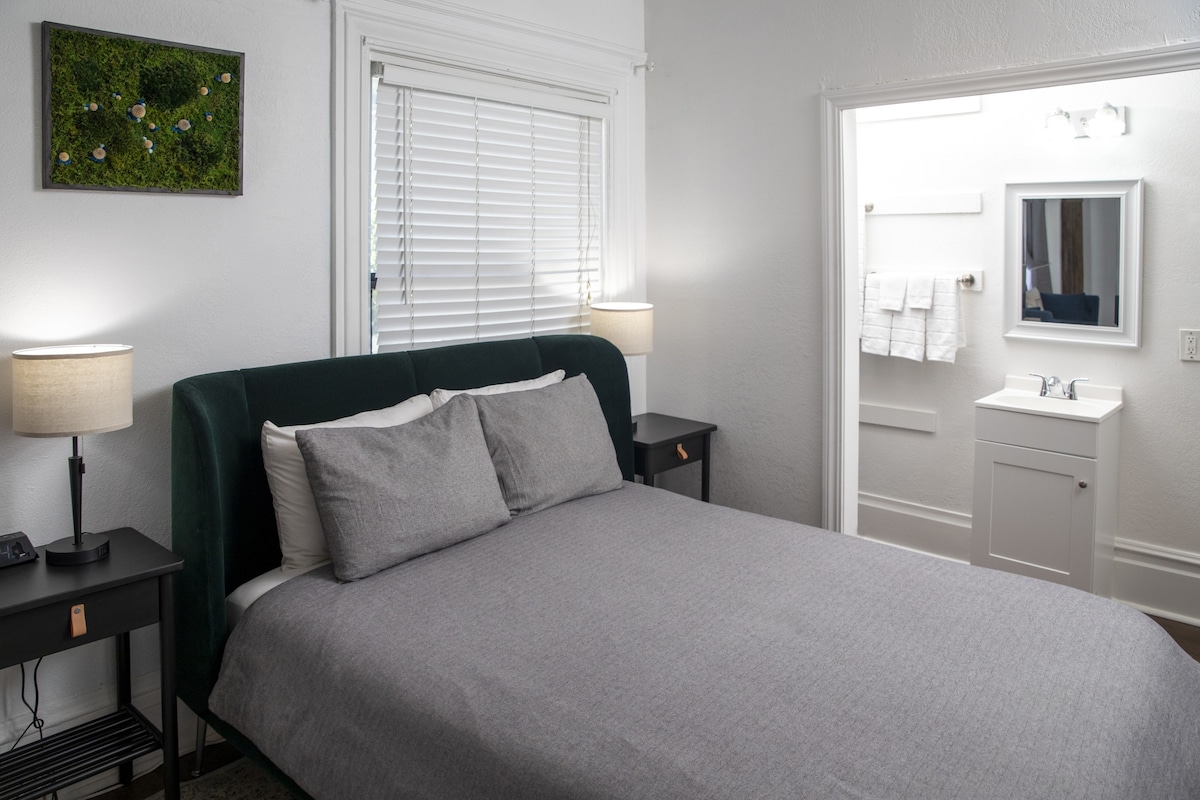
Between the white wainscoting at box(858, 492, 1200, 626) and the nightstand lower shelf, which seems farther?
the white wainscoting at box(858, 492, 1200, 626)

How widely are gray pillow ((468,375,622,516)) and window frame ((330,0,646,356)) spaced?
578 mm

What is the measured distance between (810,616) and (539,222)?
2.06m

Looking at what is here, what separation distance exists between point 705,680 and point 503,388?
147cm

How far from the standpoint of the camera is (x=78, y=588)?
6.59 ft

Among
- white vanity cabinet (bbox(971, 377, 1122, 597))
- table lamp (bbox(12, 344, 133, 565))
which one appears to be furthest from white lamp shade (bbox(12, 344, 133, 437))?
white vanity cabinet (bbox(971, 377, 1122, 597))

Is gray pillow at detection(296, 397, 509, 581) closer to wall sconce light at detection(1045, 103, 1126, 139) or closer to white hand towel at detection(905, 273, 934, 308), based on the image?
white hand towel at detection(905, 273, 934, 308)

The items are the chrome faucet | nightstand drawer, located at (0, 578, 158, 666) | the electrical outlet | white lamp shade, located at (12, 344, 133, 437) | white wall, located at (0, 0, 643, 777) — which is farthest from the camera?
the chrome faucet

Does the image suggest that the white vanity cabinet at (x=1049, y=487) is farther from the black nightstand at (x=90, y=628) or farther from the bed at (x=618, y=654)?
the black nightstand at (x=90, y=628)

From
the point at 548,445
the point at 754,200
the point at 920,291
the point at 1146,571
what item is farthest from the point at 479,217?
the point at 1146,571

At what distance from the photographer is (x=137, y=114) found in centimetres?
242

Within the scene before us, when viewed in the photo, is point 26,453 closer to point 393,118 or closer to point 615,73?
point 393,118

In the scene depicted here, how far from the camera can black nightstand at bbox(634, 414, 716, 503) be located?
11.6ft

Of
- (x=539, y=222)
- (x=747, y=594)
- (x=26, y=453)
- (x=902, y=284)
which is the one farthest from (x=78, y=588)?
(x=902, y=284)

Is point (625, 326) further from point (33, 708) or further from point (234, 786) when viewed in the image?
point (33, 708)
